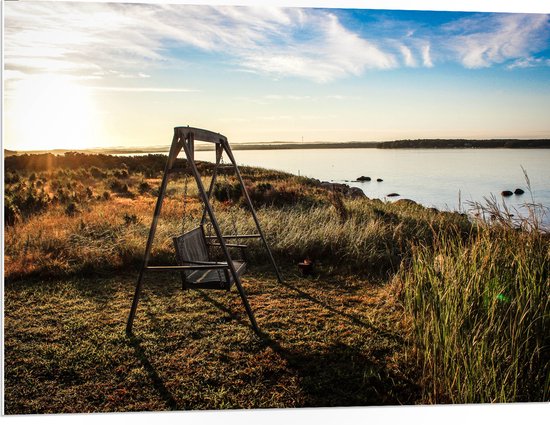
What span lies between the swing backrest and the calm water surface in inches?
36.6

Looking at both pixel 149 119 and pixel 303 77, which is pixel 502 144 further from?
pixel 149 119

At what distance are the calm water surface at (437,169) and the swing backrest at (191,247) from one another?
93 cm

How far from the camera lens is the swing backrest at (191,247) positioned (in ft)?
11.1

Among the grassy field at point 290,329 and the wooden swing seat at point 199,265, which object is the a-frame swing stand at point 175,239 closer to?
the wooden swing seat at point 199,265

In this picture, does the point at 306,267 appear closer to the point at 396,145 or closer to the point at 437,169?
the point at 396,145

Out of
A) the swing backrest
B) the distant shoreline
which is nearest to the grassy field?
the swing backrest

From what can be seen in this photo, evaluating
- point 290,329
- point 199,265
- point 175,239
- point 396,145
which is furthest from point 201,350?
point 396,145

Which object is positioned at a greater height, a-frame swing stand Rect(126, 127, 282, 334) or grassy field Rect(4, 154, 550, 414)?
a-frame swing stand Rect(126, 127, 282, 334)

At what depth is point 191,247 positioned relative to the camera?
12.2 ft

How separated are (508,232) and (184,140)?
2.65 meters

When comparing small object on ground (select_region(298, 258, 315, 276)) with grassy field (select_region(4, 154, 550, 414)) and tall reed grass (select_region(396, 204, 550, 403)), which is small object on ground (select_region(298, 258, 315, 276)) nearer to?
grassy field (select_region(4, 154, 550, 414))

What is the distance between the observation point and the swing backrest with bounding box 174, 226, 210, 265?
3.37 m

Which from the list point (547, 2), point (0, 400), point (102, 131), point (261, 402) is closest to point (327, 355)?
point (261, 402)

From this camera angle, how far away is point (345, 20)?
526 cm
